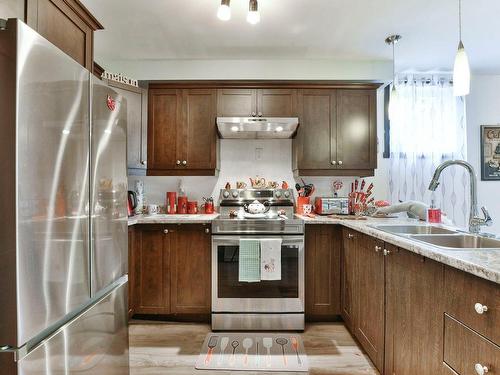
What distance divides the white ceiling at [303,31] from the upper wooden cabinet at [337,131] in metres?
0.40

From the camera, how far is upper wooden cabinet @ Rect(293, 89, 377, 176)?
3.03 metres

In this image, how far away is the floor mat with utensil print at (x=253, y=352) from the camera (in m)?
2.00

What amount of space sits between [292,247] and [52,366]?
1821 mm

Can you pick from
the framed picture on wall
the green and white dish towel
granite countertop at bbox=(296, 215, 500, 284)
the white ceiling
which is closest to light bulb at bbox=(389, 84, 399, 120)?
the white ceiling

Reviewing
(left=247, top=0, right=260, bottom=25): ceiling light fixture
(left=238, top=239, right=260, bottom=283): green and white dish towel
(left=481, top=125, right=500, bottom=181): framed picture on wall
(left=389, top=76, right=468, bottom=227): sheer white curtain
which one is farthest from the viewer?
(left=481, top=125, right=500, bottom=181): framed picture on wall

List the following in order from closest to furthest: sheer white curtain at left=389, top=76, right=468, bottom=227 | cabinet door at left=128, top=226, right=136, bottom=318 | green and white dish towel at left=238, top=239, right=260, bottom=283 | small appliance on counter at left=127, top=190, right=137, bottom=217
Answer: green and white dish towel at left=238, top=239, right=260, bottom=283 → cabinet door at left=128, top=226, right=136, bottom=318 → small appliance on counter at left=127, top=190, right=137, bottom=217 → sheer white curtain at left=389, top=76, right=468, bottom=227

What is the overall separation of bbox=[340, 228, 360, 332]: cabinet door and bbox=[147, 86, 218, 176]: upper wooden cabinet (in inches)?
56.6

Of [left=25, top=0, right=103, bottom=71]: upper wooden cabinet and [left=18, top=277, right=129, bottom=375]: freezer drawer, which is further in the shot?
[left=25, top=0, right=103, bottom=71]: upper wooden cabinet

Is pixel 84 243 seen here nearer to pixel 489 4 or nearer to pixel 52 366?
pixel 52 366

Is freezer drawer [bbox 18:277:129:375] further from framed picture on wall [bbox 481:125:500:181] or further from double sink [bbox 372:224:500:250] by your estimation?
framed picture on wall [bbox 481:125:500:181]

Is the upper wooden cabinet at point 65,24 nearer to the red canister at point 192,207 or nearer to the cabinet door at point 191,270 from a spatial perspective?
the cabinet door at point 191,270

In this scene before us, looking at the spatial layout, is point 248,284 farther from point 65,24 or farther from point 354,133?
point 65,24

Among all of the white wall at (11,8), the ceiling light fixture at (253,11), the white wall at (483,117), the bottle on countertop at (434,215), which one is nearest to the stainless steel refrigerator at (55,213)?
the white wall at (11,8)

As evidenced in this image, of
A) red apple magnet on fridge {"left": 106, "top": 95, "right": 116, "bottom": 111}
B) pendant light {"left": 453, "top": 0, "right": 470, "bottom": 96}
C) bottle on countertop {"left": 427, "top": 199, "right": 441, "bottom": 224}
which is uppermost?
pendant light {"left": 453, "top": 0, "right": 470, "bottom": 96}
